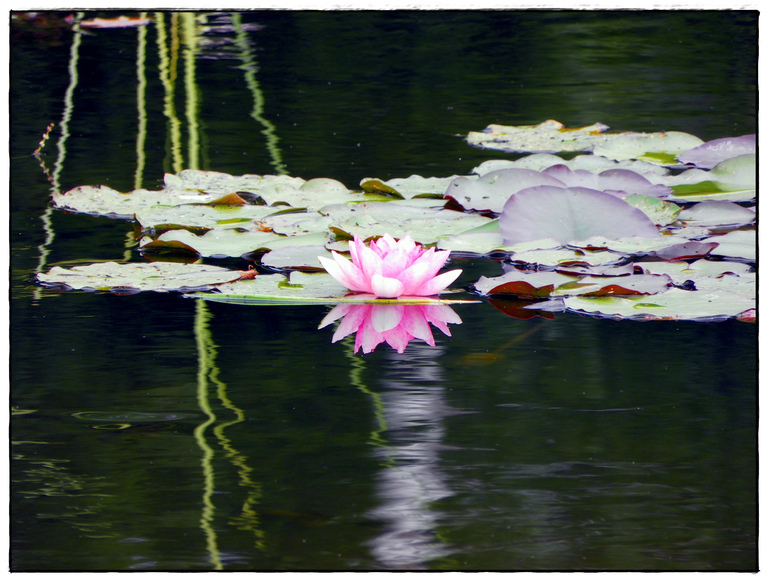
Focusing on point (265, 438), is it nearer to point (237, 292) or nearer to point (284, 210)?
point (237, 292)

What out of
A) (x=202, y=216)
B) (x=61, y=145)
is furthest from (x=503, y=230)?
(x=61, y=145)

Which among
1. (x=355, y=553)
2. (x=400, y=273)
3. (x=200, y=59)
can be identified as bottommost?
(x=355, y=553)

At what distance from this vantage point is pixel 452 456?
1257 millimetres

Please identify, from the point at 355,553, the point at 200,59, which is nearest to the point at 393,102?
the point at 200,59

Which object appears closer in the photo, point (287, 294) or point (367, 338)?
point (367, 338)

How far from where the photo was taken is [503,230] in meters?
2.14

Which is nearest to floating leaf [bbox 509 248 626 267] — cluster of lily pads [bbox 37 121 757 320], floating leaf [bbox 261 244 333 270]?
cluster of lily pads [bbox 37 121 757 320]

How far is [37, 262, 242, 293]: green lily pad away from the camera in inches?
74.4

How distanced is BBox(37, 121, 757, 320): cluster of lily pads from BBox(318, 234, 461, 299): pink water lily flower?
30 mm

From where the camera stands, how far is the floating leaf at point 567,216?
2.13 m

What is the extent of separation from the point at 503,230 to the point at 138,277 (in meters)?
0.81

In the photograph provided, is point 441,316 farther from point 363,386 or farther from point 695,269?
point 695,269

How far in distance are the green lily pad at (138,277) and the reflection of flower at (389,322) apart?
284 mm

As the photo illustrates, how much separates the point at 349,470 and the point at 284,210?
1.30 metres
